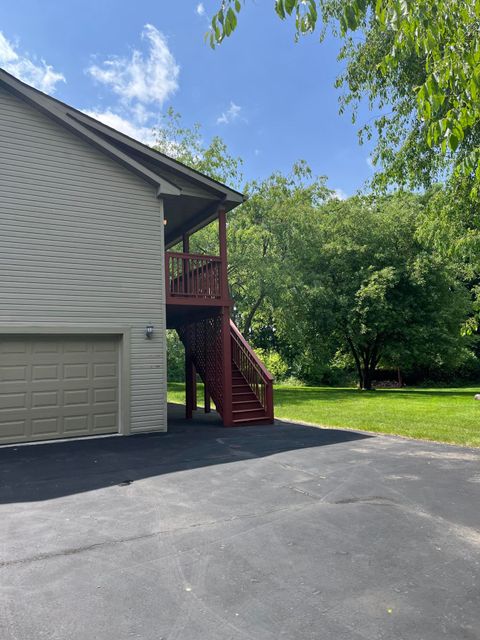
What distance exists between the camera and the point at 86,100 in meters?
14.4

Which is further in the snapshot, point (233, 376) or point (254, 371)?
point (233, 376)

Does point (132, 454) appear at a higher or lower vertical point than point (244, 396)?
lower

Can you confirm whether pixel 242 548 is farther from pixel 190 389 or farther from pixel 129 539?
pixel 190 389

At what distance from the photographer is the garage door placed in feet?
26.7

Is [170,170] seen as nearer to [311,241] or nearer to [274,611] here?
[274,611]

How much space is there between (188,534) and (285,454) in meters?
3.26

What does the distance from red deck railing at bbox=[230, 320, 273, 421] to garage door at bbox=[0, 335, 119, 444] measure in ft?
10.2

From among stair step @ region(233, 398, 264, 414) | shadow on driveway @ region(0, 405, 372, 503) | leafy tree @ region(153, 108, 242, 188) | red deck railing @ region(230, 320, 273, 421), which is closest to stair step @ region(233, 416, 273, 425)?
red deck railing @ region(230, 320, 273, 421)

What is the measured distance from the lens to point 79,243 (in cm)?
892

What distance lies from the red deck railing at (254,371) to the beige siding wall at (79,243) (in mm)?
2181

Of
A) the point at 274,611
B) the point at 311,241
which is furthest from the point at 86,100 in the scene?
the point at 274,611

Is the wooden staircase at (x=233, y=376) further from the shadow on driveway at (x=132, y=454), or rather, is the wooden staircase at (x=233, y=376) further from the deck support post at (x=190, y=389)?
the deck support post at (x=190, y=389)

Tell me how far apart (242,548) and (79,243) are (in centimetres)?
723

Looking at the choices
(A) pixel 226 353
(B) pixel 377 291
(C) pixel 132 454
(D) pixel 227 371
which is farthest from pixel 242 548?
(B) pixel 377 291
